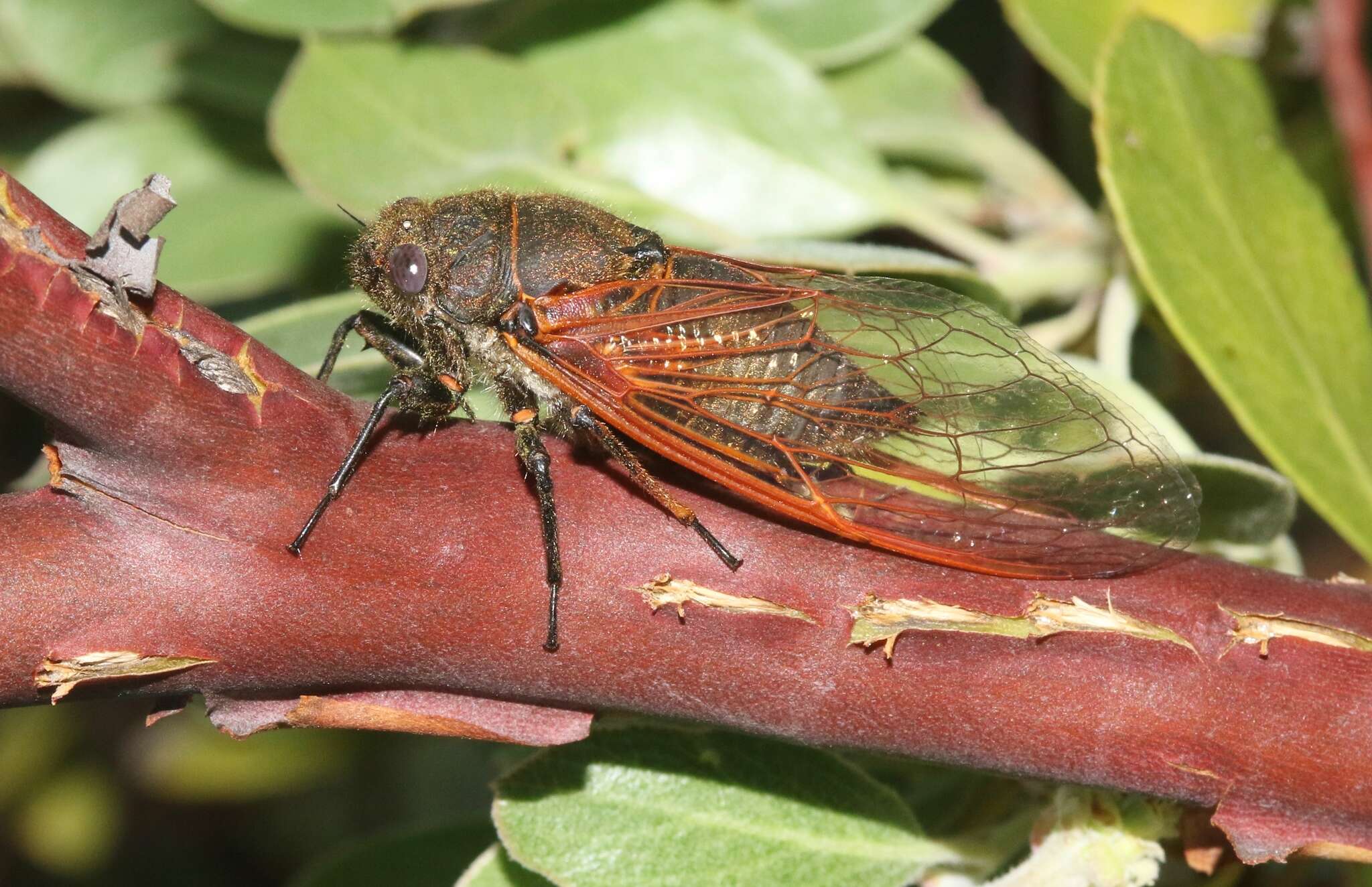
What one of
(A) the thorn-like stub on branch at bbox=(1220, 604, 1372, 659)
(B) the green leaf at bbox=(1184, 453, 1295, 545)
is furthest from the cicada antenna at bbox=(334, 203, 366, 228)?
(A) the thorn-like stub on branch at bbox=(1220, 604, 1372, 659)

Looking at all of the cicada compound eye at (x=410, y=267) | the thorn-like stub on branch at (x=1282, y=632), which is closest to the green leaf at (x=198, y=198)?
the cicada compound eye at (x=410, y=267)

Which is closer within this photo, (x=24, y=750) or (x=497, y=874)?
(x=497, y=874)

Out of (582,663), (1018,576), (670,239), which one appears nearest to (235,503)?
(582,663)

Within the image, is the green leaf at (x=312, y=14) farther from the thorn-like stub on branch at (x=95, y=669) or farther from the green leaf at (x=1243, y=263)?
the thorn-like stub on branch at (x=95, y=669)

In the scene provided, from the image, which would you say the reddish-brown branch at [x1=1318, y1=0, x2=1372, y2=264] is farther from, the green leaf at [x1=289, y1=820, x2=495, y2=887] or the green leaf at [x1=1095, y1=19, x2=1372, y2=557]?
the green leaf at [x1=289, y1=820, x2=495, y2=887]

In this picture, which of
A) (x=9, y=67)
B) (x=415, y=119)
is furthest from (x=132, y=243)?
(x=9, y=67)

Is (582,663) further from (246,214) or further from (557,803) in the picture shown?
(246,214)

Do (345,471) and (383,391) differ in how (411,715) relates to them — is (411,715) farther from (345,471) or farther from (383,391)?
(383,391)
